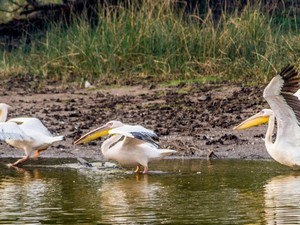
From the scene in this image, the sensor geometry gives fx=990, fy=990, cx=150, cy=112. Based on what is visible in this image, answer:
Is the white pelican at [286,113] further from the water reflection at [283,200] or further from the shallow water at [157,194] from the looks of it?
the water reflection at [283,200]

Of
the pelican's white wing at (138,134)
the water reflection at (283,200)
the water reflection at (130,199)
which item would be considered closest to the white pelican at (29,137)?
the pelican's white wing at (138,134)

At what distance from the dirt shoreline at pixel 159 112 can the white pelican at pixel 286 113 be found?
2.63 feet

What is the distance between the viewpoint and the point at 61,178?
9.61 m

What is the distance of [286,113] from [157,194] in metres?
2.32

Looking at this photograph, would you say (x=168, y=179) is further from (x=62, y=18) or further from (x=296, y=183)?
(x=62, y=18)

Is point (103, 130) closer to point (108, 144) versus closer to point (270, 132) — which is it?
point (108, 144)

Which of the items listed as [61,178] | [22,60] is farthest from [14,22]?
[61,178]

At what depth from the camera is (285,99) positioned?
1014 centimetres

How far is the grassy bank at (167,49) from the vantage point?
51.2 feet

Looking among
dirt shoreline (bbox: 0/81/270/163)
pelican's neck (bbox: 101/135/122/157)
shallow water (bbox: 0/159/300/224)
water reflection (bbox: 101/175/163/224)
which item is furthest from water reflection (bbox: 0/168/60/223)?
dirt shoreline (bbox: 0/81/270/163)

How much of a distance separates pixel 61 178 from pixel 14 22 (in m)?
12.1

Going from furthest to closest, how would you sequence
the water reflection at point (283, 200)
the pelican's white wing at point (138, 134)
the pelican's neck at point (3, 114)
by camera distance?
the pelican's neck at point (3, 114), the pelican's white wing at point (138, 134), the water reflection at point (283, 200)

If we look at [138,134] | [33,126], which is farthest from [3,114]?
[138,134]

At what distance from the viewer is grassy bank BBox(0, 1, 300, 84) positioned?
51.2ft
